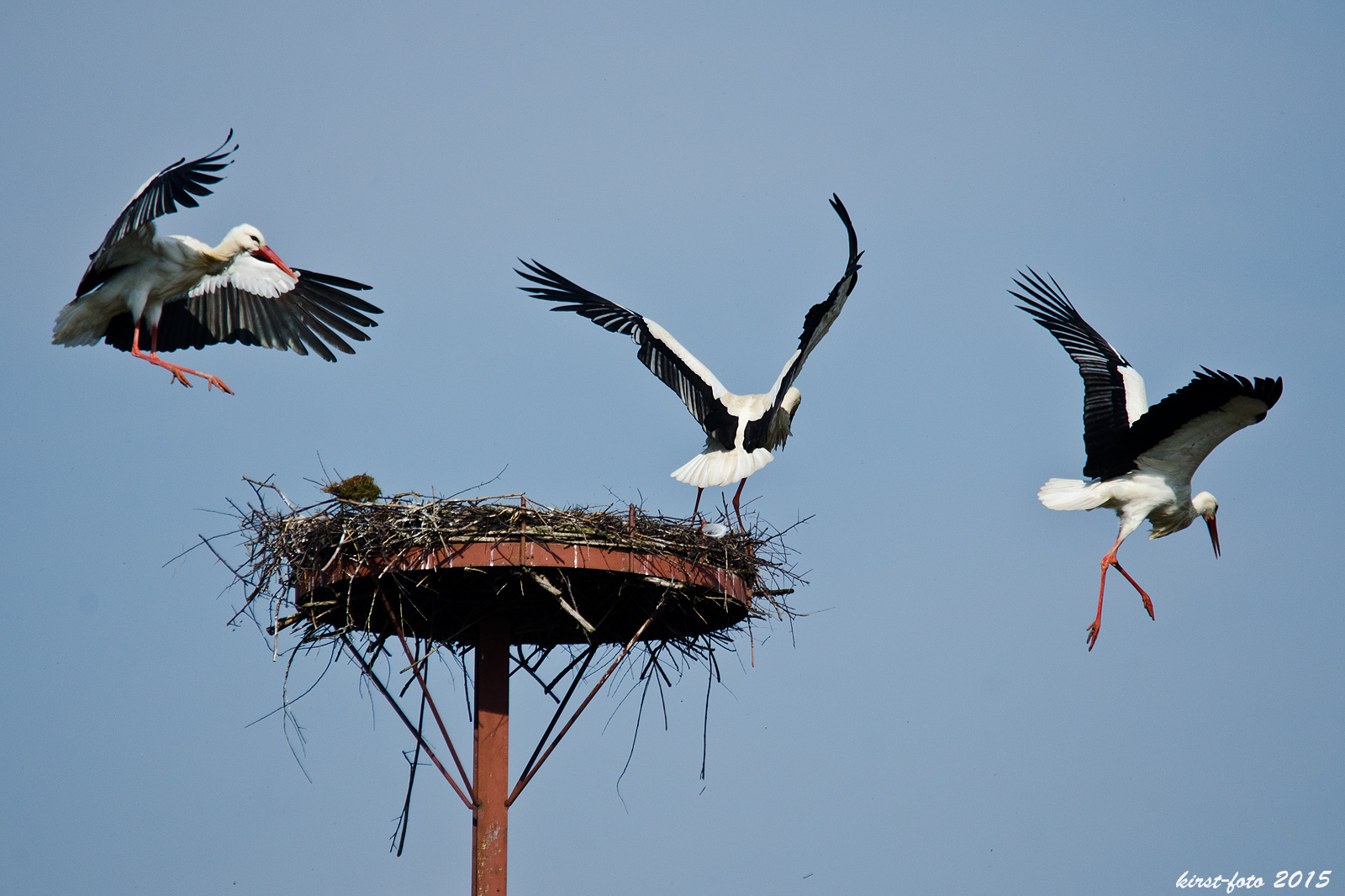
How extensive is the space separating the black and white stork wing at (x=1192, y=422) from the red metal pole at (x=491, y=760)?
470 cm

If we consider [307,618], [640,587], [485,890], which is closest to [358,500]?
[307,618]

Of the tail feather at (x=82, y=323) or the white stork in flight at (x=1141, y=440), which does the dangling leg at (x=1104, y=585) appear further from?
the tail feather at (x=82, y=323)

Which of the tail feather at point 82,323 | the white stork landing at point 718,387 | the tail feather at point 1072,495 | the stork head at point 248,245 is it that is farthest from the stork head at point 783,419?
the tail feather at point 82,323

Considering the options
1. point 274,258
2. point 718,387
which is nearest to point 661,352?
point 718,387

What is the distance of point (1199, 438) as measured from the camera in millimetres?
9703

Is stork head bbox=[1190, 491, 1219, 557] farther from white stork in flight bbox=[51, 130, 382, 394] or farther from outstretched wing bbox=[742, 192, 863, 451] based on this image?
white stork in flight bbox=[51, 130, 382, 394]

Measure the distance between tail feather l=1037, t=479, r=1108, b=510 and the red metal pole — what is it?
13.6 ft

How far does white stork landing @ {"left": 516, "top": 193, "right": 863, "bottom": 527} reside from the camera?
30.9 ft

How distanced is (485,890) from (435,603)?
1654 mm

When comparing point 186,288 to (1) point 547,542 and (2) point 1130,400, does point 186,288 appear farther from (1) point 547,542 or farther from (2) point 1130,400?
(2) point 1130,400

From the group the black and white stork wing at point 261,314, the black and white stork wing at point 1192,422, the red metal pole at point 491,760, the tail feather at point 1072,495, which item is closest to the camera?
the red metal pole at point 491,760

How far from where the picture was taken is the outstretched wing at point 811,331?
9039 mm

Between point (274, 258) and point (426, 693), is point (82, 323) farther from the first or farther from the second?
point (426, 693)

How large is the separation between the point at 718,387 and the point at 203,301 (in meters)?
3.93
